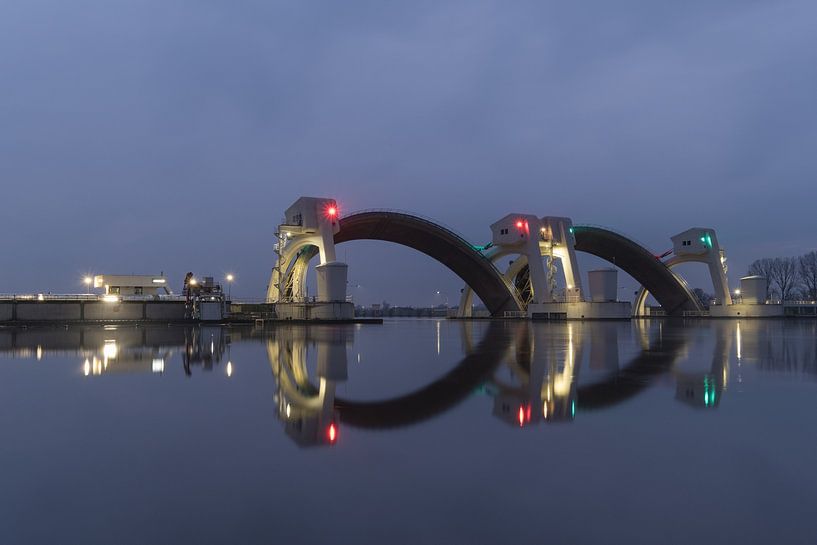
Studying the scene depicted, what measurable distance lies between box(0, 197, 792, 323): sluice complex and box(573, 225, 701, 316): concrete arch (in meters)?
0.15

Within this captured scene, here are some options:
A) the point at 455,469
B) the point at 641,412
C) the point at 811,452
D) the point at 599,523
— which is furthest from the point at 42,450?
the point at 811,452

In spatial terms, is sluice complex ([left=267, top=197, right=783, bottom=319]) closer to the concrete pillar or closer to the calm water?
the concrete pillar

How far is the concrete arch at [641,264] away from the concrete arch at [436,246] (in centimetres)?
1364

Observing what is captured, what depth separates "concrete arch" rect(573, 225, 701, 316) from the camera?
233ft

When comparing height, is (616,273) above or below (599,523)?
above

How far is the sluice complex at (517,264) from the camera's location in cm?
4778

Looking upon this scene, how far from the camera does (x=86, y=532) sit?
388 centimetres

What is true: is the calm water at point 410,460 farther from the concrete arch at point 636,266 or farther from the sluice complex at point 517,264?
the concrete arch at point 636,266

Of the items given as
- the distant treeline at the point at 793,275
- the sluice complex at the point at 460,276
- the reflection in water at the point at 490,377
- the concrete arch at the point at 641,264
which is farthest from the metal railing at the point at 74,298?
the distant treeline at the point at 793,275

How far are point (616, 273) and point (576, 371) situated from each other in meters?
48.2

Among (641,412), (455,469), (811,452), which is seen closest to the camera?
(455,469)

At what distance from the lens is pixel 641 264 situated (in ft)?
248

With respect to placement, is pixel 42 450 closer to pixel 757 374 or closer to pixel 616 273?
pixel 757 374

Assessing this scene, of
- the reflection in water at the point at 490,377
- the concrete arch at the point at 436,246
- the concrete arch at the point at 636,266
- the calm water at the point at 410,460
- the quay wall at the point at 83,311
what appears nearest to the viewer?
the calm water at the point at 410,460
